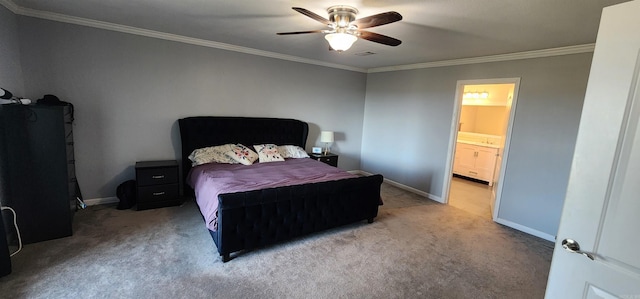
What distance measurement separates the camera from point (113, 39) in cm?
341

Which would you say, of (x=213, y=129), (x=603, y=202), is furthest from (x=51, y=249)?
(x=603, y=202)

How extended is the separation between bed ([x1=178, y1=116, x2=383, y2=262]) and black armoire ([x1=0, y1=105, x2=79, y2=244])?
129 cm

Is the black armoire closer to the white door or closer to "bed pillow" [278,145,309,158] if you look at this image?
"bed pillow" [278,145,309,158]

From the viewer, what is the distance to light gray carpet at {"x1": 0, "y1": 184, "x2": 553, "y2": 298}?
215 centimetres

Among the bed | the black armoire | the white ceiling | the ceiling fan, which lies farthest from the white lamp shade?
the black armoire

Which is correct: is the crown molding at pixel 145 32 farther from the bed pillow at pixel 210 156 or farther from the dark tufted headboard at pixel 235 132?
the bed pillow at pixel 210 156

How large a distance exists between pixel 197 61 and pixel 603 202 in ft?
14.4

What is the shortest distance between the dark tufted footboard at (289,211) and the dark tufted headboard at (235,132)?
5.84 feet

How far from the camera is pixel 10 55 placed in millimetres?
2756

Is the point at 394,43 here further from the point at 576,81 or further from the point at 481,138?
the point at 481,138

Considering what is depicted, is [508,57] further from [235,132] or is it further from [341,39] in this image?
[235,132]

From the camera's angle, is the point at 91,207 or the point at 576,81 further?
the point at 91,207

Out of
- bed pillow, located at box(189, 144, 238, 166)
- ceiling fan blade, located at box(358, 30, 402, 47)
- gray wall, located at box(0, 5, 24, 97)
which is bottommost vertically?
bed pillow, located at box(189, 144, 238, 166)

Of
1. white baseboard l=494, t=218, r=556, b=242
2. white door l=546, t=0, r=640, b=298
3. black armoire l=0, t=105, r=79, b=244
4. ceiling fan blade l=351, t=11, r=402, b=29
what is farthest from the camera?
white baseboard l=494, t=218, r=556, b=242
